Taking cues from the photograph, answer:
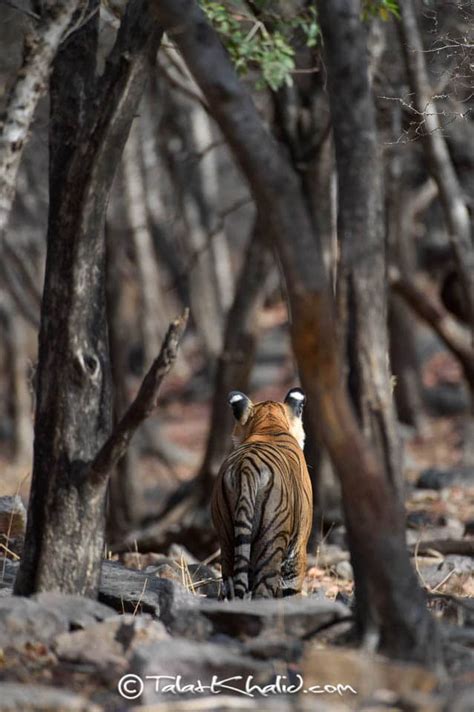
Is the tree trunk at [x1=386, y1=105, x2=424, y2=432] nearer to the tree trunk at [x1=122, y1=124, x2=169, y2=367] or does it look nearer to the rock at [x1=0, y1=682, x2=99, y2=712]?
the tree trunk at [x1=122, y1=124, x2=169, y2=367]

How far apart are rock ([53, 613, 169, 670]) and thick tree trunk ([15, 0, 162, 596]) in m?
0.95

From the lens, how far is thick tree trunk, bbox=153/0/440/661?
5.29 meters

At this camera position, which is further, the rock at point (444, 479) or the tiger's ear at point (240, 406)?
the rock at point (444, 479)

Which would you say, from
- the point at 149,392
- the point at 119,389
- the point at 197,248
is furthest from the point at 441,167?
the point at 197,248

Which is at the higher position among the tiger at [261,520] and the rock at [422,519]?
the rock at [422,519]

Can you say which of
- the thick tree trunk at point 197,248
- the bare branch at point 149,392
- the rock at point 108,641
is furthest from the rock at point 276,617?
the thick tree trunk at point 197,248

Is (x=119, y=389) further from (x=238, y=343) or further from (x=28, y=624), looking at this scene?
(x=28, y=624)

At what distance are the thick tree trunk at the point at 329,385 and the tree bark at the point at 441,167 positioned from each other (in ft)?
21.7

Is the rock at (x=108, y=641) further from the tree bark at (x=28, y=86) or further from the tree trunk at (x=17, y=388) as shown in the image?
the tree trunk at (x=17, y=388)

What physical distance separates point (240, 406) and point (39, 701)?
4.35 metres

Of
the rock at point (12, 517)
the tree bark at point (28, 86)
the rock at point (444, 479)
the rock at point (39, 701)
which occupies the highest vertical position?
the tree bark at point (28, 86)

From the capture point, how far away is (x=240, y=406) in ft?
29.7

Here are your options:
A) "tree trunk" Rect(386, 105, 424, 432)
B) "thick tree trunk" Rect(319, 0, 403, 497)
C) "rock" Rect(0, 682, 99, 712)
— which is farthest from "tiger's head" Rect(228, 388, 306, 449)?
"tree trunk" Rect(386, 105, 424, 432)

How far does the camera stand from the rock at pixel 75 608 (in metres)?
6.23
